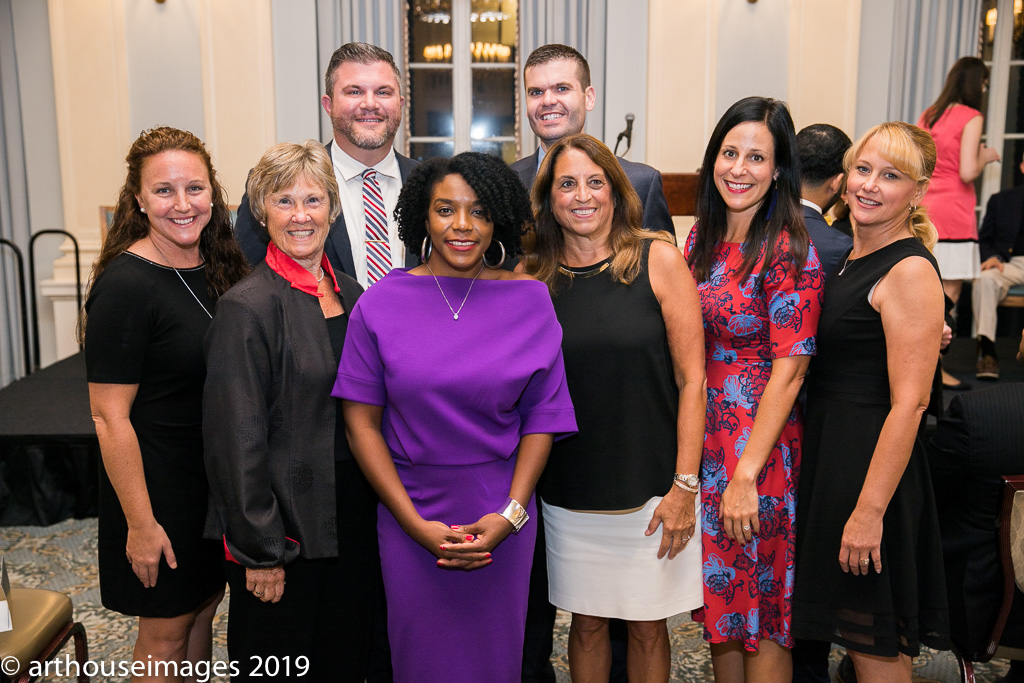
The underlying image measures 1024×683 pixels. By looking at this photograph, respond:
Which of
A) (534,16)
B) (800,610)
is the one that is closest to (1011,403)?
Result: (800,610)

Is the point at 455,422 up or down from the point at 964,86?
down

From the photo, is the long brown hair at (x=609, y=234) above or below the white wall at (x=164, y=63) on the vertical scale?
below

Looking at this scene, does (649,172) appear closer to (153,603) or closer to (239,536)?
(239,536)

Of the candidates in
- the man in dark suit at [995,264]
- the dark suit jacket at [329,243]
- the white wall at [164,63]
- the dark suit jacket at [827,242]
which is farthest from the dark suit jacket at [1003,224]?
the white wall at [164,63]

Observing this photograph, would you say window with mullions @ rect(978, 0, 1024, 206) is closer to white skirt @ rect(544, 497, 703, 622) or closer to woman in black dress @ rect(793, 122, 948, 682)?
woman in black dress @ rect(793, 122, 948, 682)

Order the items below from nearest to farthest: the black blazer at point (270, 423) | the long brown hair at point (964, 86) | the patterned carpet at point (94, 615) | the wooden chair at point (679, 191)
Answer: the black blazer at point (270, 423), the patterned carpet at point (94, 615), the long brown hair at point (964, 86), the wooden chair at point (679, 191)

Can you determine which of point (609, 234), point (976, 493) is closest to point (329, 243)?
point (609, 234)

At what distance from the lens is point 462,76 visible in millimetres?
6688

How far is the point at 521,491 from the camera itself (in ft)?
6.23

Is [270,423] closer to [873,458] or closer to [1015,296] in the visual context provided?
[873,458]

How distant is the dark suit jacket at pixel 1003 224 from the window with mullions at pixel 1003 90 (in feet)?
5.51

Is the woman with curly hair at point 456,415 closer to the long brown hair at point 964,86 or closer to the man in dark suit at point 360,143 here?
the man in dark suit at point 360,143

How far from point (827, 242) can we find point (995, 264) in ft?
11.5

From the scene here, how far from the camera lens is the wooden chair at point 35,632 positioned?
6.48ft
